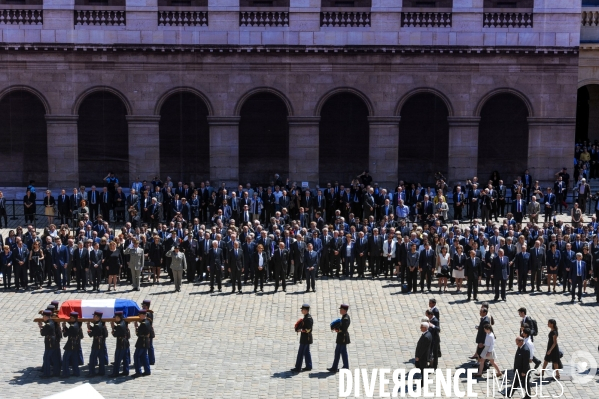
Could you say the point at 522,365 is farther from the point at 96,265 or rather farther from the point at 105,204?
the point at 105,204

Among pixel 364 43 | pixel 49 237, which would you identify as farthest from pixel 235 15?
pixel 49 237

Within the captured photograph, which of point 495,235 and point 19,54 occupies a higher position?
point 19,54

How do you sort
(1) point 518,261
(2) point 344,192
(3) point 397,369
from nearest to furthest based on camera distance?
(3) point 397,369, (1) point 518,261, (2) point 344,192

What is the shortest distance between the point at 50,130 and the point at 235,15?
905cm

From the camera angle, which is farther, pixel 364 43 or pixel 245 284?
pixel 364 43

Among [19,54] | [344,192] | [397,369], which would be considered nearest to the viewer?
[397,369]

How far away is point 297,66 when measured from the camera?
45.6 m

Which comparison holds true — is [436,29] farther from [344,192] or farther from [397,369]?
[397,369]

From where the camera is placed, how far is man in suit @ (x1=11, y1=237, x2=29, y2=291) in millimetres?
33375

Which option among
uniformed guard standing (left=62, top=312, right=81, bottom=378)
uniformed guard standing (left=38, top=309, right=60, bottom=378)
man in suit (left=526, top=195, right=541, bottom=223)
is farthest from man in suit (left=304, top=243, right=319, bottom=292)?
man in suit (left=526, top=195, right=541, bottom=223)

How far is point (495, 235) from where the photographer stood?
3484 cm

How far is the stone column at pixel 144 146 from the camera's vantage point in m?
45.7

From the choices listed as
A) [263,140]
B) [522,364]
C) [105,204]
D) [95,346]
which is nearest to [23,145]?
[105,204]

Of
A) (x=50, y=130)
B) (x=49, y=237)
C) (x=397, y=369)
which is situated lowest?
(x=397, y=369)
